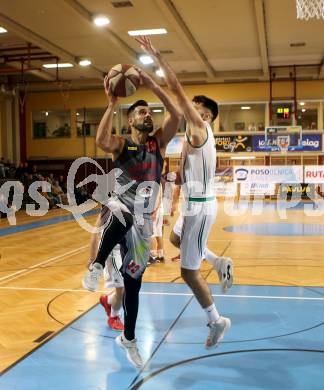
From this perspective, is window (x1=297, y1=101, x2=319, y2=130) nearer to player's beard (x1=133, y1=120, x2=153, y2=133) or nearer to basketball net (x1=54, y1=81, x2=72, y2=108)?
basketball net (x1=54, y1=81, x2=72, y2=108)

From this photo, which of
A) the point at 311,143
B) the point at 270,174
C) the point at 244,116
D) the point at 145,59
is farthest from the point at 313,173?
the point at 145,59

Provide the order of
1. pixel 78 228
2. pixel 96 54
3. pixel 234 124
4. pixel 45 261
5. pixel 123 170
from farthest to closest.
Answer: pixel 234 124 → pixel 96 54 → pixel 78 228 → pixel 45 261 → pixel 123 170

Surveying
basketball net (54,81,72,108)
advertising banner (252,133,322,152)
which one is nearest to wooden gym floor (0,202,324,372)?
advertising banner (252,133,322,152)

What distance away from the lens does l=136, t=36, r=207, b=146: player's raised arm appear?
145 inches

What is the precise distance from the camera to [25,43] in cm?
1700

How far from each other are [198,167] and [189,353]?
1465 mm

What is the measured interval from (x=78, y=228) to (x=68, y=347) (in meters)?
A: 9.49

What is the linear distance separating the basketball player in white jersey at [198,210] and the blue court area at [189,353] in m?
0.31

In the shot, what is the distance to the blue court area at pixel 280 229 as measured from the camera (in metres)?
11.8

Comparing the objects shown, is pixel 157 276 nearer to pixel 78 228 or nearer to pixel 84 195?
pixel 78 228

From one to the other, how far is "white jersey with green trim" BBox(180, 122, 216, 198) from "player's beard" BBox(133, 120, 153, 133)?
31cm

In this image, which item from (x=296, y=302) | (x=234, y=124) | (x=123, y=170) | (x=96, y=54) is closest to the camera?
(x=123, y=170)

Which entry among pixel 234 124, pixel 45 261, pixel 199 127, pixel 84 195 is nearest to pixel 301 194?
pixel 234 124

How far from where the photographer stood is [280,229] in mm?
12602
